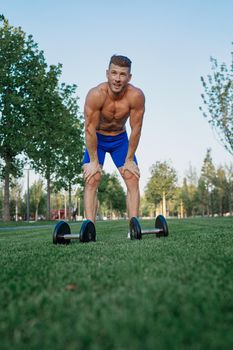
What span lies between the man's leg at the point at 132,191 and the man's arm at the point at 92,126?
44cm

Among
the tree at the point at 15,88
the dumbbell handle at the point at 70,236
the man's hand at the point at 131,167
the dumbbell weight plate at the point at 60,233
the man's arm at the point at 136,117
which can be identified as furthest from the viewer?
the tree at the point at 15,88

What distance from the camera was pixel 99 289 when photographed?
1.89 m

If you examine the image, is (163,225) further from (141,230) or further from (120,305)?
(120,305)

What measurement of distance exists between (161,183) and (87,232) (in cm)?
4943

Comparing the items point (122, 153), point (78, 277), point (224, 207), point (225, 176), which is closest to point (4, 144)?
point (122, 153)

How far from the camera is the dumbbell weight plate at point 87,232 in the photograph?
4820 mm

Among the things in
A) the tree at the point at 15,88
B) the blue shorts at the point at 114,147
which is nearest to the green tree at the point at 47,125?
the tree at the point at 15,88

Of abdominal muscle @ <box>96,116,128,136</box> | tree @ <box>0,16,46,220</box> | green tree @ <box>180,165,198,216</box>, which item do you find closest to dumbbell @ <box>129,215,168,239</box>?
abdominal muscle @ <box>96,116,128,136</box>

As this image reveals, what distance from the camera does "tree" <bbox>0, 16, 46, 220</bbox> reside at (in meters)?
23.2

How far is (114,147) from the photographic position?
5859mm

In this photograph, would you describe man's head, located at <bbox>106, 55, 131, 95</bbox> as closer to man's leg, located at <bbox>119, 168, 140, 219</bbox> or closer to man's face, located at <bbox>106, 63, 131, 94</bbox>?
man's face, located at <bbox>106, 63, 131, 94</bbox>

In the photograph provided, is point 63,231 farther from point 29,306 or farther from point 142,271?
point 29,306

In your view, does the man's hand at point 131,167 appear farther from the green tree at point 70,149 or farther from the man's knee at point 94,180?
the green tree at point 70,149

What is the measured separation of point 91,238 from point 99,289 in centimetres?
323
